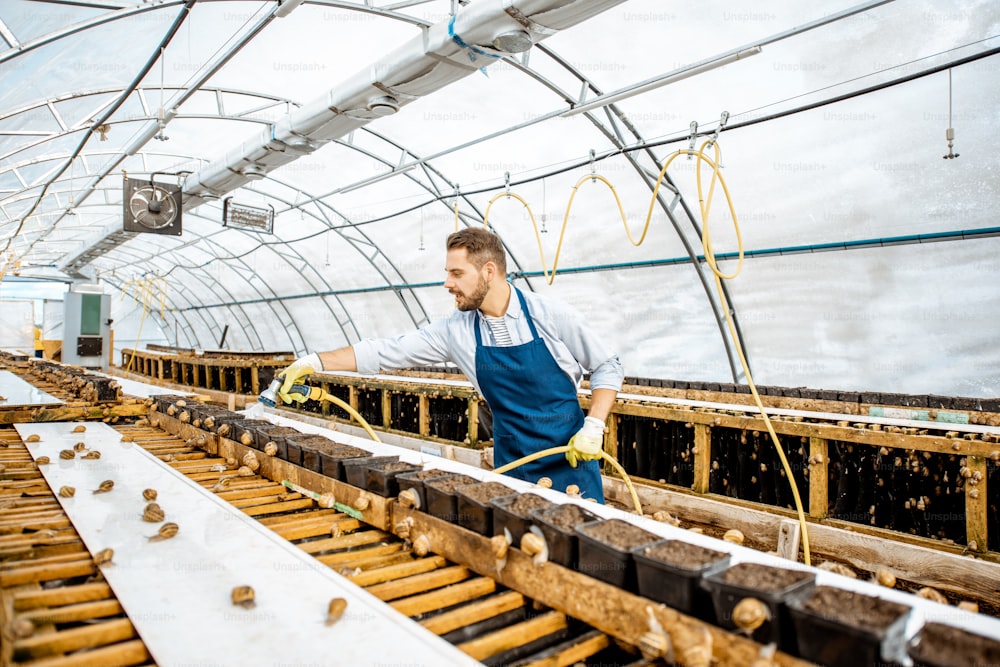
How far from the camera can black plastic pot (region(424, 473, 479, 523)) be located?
6.23 ft

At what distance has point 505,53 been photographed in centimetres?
458

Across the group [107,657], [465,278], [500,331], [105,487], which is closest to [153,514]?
[105,487]

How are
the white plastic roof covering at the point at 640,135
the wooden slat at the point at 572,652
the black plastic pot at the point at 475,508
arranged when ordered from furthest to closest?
the white plastic roof covering at the point at 640,135, the black plastic pot at the point at 475,508, the wooden slat at the point at 572,652

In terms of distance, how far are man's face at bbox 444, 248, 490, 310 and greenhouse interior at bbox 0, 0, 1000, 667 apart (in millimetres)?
21

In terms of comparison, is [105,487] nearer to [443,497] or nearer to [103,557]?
[103,557]

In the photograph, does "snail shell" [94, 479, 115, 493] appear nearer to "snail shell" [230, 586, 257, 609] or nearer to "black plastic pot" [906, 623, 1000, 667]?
"snail shell" [230, 586, 257, 609]

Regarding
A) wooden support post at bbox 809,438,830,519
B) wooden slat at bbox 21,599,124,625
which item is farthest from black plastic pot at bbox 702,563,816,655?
wooden support post at bbox 809,438,830,519

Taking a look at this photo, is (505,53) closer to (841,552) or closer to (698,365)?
(841,552)

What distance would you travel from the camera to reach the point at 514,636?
4.63ft

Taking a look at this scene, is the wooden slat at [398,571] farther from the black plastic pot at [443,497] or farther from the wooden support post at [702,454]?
the wooden support post at [702,454]

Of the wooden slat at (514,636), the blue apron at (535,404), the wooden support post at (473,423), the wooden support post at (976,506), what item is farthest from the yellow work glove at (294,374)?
the wooden support post at (976,506)

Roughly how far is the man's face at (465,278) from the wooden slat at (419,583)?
5.32ft

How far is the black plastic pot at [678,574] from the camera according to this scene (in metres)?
1.32

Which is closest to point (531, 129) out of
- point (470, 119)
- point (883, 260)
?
point (470, 119)
